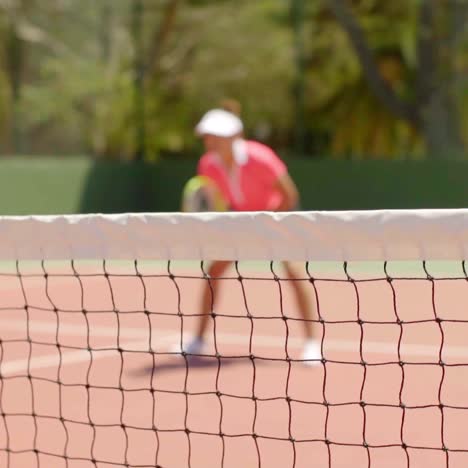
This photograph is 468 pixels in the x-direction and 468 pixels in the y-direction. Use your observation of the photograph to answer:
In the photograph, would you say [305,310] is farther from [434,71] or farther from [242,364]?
[434,71]

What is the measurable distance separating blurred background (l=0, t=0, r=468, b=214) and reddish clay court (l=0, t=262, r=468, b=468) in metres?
6.48

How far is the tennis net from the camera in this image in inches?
138

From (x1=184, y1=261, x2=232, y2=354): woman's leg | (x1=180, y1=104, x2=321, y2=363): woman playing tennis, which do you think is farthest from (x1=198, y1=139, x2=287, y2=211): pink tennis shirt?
(x1=184, y1=261, x2=232, y2=354): woman's leg

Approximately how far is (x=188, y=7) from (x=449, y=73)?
6366 mm

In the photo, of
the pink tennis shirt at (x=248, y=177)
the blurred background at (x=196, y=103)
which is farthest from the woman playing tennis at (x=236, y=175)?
the blurred background at (x=196, y=103)

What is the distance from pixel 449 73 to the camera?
17.0 m

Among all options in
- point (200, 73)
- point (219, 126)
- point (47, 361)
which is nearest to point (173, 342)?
point (47, 361)

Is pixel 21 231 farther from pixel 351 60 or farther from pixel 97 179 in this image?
pixel 351 60

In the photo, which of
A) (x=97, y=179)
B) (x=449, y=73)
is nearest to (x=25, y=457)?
(x=97, y=179)

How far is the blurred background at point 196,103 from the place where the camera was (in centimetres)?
1578

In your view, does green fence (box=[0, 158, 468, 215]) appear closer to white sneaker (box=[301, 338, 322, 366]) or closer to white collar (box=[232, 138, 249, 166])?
white collar (box=[232, 138, 249, 166])

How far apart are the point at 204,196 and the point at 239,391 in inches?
59.1

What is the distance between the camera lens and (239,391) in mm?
5633

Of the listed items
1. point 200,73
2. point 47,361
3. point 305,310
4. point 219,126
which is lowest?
point 47,361
